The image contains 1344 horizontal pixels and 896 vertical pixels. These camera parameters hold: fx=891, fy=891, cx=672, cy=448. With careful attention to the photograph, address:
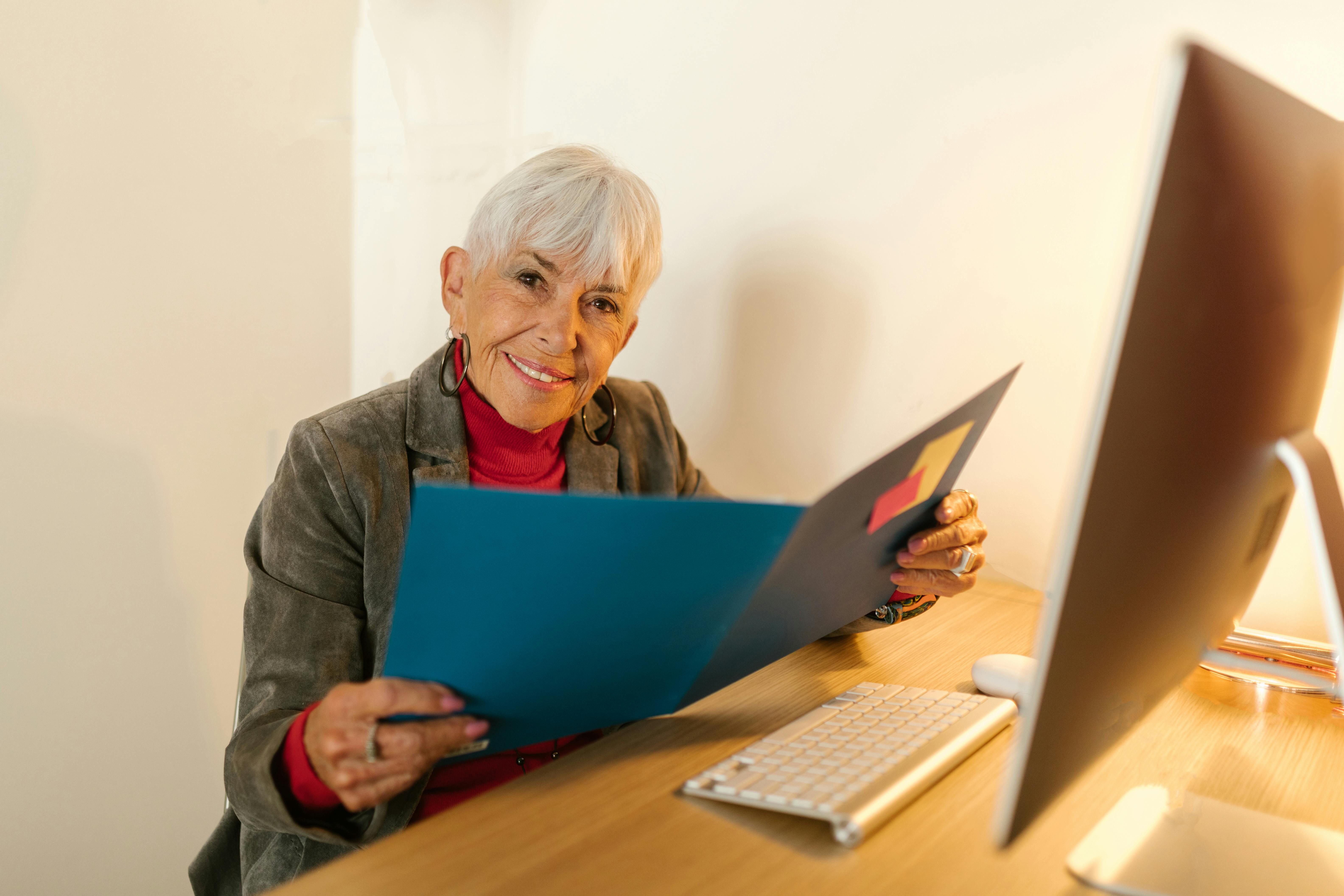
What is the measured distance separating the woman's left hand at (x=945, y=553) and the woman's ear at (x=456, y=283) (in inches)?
26.0

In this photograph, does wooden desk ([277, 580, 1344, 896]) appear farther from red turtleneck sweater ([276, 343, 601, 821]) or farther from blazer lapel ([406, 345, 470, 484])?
blazer lapel ([406, 345, 470, 484])

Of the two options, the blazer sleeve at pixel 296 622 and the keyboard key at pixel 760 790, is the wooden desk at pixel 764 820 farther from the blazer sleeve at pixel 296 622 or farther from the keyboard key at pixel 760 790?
the blazer sleeve at pixel 296 622

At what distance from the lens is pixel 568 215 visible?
3.60ft

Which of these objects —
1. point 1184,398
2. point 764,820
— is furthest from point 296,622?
point 1184,398

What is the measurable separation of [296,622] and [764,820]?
52 centimetres

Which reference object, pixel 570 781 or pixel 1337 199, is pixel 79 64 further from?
pixel 1337 199

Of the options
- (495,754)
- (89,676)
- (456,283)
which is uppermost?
(456,283)

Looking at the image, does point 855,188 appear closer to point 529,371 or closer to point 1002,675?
point 529,371

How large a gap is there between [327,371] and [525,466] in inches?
22.8

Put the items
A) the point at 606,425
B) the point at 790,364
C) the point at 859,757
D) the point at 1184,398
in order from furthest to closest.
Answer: the point at 790,364, the point at 606,425, the point at 859,757, the point at 1184,398

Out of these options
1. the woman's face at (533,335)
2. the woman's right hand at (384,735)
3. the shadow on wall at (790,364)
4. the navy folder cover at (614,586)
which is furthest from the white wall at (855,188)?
the woman's right hand at (384,735)

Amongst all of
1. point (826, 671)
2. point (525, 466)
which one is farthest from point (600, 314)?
point (826, 671)

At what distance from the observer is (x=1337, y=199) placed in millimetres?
562

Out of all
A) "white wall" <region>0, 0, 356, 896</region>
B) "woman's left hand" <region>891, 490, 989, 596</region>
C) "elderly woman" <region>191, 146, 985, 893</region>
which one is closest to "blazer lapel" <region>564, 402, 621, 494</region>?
"elderly woman" <region>191, 146, 985, 893</region>
